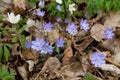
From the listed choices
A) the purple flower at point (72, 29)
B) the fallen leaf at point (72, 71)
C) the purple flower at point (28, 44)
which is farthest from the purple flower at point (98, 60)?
the purple flower at point (28, 44)

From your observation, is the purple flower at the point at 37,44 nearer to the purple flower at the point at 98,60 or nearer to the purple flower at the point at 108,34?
the purple flower at the point at 98,60

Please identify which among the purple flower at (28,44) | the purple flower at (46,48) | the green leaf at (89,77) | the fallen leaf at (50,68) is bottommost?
the green leaf at (89,77)

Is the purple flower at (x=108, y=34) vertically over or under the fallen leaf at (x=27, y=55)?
over

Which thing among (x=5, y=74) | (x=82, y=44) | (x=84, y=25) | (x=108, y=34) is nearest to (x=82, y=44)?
(x=82, y=44)

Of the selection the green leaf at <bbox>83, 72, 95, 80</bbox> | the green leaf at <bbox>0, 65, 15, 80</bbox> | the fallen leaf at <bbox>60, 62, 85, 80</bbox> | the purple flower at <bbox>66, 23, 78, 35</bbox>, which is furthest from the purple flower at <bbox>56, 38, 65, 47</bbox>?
the green leaf at <bbox>0, 65, 15, 80</bbox>

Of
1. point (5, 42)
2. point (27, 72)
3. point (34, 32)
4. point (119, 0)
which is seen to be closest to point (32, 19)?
point (34, 32)

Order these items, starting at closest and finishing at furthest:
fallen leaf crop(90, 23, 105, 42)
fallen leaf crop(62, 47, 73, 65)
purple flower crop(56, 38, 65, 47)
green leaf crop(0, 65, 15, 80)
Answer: green leaf crop(0, 65, 15, 80), purple flower crop(56, 38, 65, 47), fallen leaf crop(62, 47, 73, 65), fallen leaf crop(90, 23, 105, 42)

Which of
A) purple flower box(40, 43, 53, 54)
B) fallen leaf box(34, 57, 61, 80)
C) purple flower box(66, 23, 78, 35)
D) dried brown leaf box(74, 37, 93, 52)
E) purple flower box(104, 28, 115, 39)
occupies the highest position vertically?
purple flower box(66, 23, 78, 35)

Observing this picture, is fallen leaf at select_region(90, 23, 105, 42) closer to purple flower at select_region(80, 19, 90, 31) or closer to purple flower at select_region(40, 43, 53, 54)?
purple flower at select_region(80, 19, 90, 31)

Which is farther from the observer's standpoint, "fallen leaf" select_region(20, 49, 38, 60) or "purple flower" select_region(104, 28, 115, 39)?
"fallen leaf" select_region(20, 49, 38, 60)

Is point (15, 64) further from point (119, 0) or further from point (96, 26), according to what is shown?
point (119, 0)

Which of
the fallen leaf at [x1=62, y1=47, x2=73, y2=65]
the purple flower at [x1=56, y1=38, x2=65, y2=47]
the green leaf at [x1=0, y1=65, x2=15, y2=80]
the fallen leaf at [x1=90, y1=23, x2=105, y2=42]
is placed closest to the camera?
the green leaf at [x1=0, y1=65, x2=15, y2=80]
